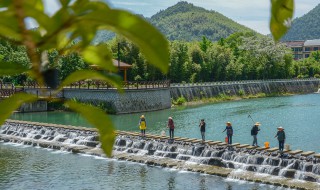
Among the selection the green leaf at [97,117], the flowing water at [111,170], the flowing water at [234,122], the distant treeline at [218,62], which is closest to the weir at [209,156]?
A: the flowing water at [111,170]

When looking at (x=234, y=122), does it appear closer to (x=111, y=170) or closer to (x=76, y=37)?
(x=111, y=170)

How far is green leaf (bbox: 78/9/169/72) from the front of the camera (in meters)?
0.42

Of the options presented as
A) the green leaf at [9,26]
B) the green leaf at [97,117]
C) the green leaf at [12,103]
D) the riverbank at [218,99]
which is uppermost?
the green leaf at [9,26]

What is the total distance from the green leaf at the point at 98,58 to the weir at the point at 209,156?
15501mm

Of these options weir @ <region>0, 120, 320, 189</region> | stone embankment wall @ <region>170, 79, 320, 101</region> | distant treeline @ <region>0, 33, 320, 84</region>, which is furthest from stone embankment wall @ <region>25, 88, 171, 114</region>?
weir @ <region>0, 120, 320, 189</region>

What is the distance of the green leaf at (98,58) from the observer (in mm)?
491

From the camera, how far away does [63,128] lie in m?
26.7

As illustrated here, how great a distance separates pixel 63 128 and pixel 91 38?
26.9 m

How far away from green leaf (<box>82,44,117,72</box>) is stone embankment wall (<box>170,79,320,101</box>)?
49699 mm

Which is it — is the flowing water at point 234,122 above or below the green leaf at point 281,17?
below

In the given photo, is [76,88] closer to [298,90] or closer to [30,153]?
[30,153]

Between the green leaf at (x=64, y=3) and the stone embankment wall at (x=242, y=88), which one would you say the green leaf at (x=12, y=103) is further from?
the stone embankment wall at (x=242, y=88)

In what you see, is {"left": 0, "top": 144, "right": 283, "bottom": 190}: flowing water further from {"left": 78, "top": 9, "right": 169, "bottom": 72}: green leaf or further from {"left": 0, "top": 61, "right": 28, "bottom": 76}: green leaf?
{"left": 78, "top": 9, "right": 169, "bottom": 72}: green leaf

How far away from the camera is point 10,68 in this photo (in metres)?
0.52
